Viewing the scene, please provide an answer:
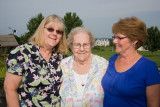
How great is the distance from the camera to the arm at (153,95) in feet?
7.77

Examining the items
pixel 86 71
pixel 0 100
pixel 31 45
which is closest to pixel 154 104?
pixel 86 71

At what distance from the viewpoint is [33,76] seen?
2.66 metres

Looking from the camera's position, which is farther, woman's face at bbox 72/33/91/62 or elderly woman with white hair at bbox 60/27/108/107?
woman's face at bbox 72/33/91/62

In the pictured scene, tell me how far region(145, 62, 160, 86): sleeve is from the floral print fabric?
911mm

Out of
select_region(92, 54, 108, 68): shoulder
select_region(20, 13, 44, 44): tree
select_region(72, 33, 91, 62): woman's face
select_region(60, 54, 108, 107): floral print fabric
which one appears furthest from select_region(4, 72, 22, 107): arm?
select_region(20, 13, 44, 44): tree

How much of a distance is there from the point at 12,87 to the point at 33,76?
1.19 ft

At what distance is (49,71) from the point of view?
282 centimetres

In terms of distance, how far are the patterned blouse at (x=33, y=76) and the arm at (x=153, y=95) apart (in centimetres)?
158

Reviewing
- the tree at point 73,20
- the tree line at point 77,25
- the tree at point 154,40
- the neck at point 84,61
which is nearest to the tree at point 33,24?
the tree line at point 77,25

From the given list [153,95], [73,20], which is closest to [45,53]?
[153,95]

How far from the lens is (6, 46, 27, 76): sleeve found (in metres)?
2.48

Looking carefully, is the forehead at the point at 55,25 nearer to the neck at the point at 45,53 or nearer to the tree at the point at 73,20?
the neck at the point at 45,53

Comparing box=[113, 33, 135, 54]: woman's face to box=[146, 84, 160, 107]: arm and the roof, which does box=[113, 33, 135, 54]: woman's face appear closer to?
box=[146, 84, 160, 107]: arm

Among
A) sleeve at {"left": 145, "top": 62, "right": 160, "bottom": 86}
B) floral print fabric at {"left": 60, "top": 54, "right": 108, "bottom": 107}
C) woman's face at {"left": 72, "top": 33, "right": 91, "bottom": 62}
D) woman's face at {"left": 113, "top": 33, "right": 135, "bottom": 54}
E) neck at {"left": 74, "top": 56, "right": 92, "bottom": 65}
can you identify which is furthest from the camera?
neck at {"left": 74, "top": 56, "right": 92, "bottom": 65}
